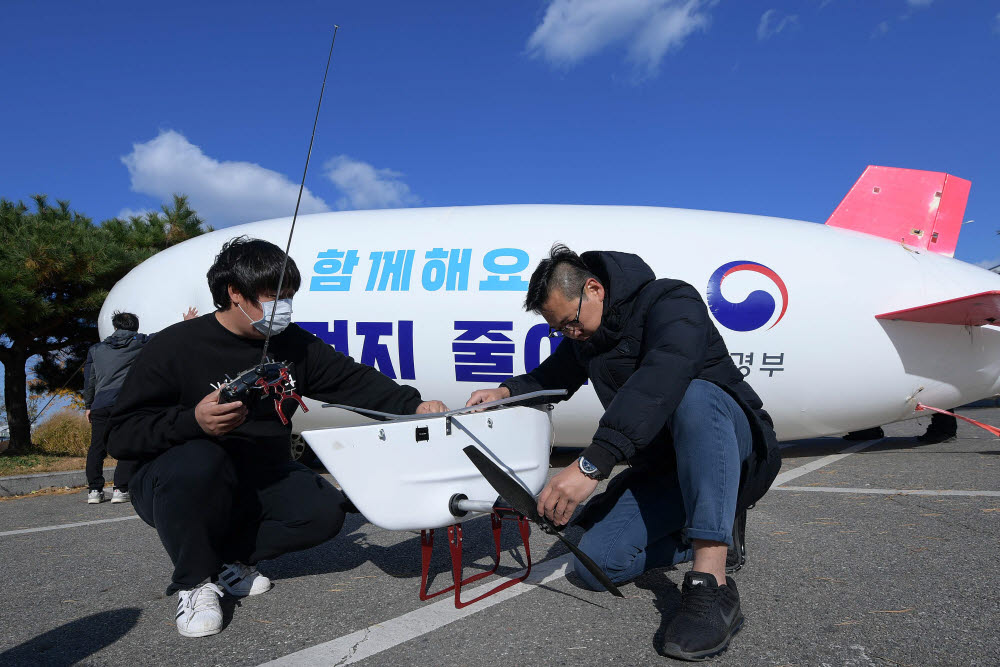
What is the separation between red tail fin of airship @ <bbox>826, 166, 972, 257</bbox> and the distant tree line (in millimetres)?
9535

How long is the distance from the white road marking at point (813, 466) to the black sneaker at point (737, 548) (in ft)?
7.00

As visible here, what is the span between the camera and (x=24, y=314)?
7.78m

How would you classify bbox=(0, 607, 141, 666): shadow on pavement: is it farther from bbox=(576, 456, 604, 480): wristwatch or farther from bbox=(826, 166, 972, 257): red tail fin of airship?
bbox=(826, 166, 972, 257): red tail fin of airship

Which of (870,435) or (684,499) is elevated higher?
(684,499)

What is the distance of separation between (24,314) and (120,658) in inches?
300

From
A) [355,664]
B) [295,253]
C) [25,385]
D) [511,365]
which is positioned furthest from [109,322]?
[355,664]

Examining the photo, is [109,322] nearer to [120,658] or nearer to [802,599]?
[120,658]

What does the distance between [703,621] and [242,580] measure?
1856mm

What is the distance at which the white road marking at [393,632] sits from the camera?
6.37ft

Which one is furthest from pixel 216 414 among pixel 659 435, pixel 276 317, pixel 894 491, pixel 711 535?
pixel 894 491

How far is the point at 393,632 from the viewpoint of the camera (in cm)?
212

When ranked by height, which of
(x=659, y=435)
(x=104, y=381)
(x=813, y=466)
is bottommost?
(x=813, y=466)

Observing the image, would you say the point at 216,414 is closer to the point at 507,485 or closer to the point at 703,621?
the point at 507,485

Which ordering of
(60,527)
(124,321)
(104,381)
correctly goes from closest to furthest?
(60,527) < (104,381) < (124,321)
